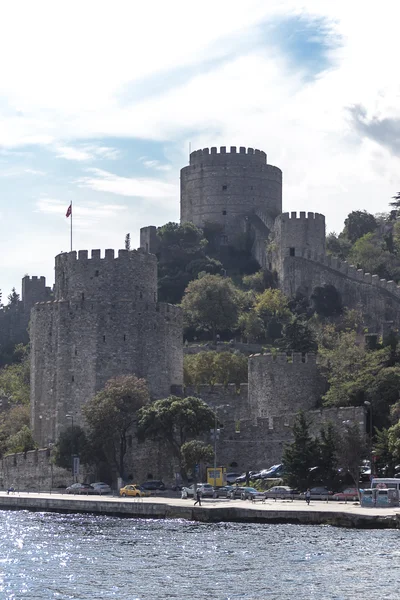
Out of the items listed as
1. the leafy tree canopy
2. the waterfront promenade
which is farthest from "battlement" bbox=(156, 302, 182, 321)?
the waterfront promenade

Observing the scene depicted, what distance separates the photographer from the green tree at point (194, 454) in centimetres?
6222

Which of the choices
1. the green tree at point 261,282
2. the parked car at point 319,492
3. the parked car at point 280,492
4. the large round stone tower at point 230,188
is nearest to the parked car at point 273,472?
the parked car at point 280,492

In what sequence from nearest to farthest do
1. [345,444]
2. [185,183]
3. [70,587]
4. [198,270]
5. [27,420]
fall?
[70,587], [345,444], [27,420], [198,270], [185,183]

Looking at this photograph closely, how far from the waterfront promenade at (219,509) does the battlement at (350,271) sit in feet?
93.1

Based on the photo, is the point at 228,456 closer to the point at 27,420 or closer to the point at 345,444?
the point at 345,444

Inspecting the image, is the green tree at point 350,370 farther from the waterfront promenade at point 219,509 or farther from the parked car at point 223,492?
the waterfront promenade at point 219,509

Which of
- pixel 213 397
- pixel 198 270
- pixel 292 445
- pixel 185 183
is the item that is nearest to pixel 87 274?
pixel 213 397

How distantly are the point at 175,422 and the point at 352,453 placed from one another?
9781mm

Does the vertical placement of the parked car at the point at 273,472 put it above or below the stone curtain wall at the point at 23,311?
below

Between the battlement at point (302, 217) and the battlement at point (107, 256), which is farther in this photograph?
the battlement at point (302, 217)

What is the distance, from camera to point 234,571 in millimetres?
40594

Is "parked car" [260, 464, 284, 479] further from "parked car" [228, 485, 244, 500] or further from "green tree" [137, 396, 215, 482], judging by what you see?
"green tree" [137, 396, 215, 482]

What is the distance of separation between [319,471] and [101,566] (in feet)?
56.9

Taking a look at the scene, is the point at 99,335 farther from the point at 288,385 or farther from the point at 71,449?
the point at 288,385
